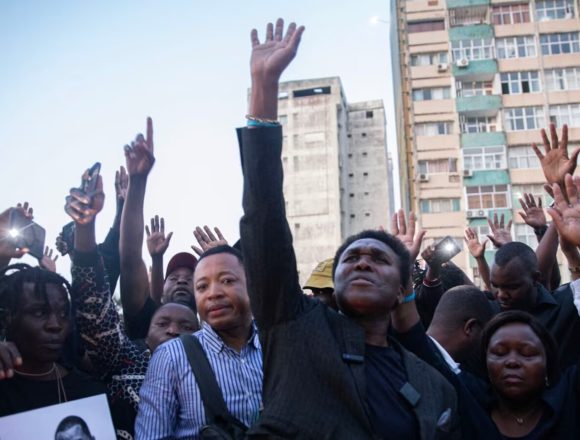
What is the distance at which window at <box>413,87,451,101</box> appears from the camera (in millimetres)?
32284

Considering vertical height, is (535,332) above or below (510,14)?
below

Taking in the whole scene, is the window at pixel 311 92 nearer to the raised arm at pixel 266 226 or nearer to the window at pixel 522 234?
the window at pixel 522 234

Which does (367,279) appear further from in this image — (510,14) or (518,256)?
(510,14)

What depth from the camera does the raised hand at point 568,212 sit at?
3.23 meters

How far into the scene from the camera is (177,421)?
8.55 ft

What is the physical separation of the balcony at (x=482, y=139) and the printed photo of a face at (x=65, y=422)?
30.0 m

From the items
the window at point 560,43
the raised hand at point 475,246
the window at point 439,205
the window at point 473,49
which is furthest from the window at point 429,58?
the raised hand at point 475,246

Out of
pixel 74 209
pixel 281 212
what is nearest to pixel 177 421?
pixel 281 212

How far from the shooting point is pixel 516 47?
32000mm

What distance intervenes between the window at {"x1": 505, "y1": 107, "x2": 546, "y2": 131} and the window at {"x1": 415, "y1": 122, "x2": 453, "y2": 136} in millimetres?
2945

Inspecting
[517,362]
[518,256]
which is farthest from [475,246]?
[517,362]

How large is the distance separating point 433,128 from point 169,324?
30031 mm

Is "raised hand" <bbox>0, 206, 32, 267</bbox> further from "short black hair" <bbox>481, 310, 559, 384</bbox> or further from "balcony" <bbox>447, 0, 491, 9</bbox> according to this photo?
"balcony" <bbox>447, 0, 491, 9</bbox>

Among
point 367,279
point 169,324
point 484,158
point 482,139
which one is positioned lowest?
point 169,324
